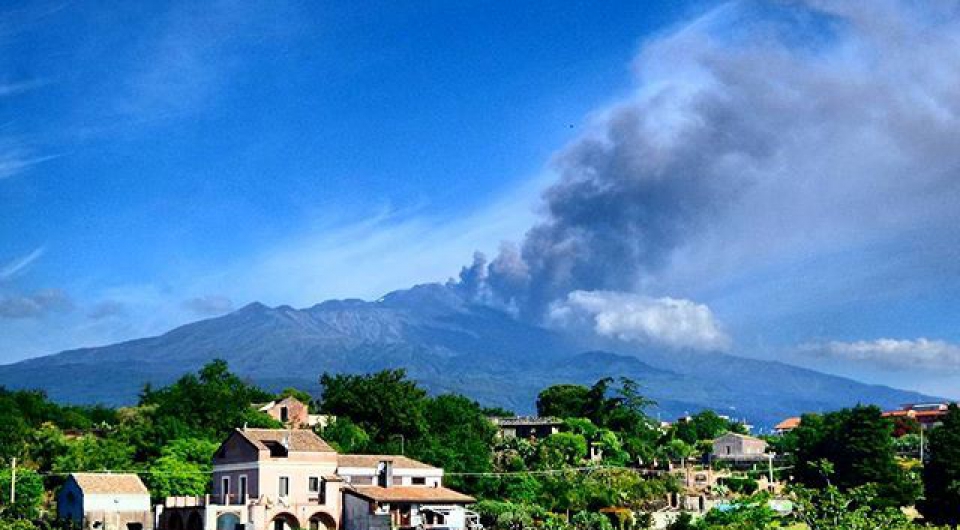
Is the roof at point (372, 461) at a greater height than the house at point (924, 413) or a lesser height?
lesser

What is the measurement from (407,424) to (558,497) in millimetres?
14638

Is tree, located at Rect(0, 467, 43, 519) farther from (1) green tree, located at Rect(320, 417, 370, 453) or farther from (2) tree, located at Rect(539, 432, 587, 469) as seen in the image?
(2) tree, located at Rect(539, 432, 587, 469)

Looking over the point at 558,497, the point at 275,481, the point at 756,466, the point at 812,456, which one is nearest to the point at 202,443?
the point at 275,481

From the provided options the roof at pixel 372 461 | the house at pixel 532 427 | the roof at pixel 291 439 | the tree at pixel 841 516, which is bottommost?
the tree at pixel 841 516

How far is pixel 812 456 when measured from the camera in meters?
84.0

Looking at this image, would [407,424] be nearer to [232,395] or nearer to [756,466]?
[232,395]

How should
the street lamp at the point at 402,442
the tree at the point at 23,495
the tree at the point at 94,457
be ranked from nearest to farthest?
the tree at the point at 23,495
the tree at the point at 94,457
the street lamp at the point at 402,442

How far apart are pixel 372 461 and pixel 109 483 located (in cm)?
1385

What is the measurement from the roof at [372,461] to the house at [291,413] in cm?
2175

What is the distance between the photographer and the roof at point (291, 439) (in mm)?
63750

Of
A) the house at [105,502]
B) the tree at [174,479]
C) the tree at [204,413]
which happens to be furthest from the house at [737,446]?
the house at [105,502]

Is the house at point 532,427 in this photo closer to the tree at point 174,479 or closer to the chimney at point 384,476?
the chimney at point 384,476

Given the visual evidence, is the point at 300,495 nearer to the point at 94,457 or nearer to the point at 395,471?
the point at 395,471

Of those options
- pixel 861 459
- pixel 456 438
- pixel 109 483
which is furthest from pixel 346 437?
pixel 861 459
